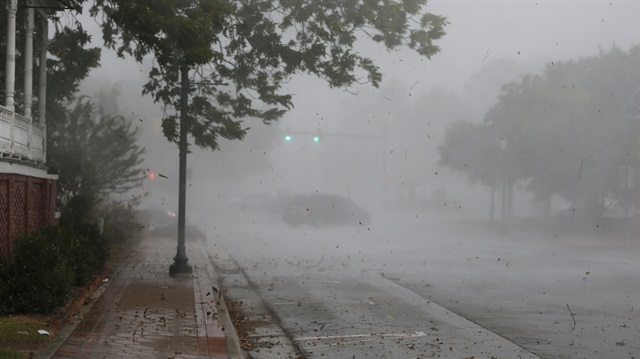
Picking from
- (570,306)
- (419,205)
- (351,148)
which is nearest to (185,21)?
(570,306)

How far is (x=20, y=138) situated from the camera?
582 inches

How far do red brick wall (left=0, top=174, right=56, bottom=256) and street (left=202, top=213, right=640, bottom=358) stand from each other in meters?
4.39

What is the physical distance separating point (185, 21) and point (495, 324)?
6.56 metres

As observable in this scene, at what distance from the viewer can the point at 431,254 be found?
2614 cm

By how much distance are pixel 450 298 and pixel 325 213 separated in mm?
29116

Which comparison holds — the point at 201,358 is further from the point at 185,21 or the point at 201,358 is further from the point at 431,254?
the point at 431,254

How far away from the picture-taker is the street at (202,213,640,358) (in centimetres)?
1043

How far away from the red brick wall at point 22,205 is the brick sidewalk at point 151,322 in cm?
176

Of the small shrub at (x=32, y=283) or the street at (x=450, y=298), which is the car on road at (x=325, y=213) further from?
the small shrub at (x=32, y=283)

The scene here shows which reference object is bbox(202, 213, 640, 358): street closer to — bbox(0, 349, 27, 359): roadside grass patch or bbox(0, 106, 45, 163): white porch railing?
bbox(0, 349, 27, 359): roadside grass patch

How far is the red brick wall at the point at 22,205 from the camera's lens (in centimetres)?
1296

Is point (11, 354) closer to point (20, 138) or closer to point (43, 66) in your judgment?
point (20, 138)

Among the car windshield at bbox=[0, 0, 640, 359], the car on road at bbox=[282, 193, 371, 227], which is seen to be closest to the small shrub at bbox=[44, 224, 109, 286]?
the car windshield at bbox=[0, 0, 640, 359]

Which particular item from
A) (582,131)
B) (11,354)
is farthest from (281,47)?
(582,131)
